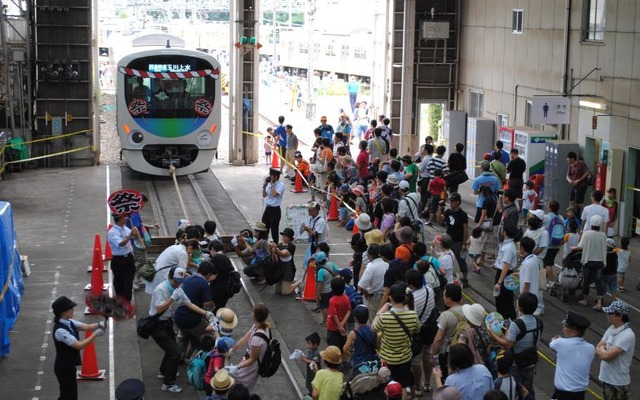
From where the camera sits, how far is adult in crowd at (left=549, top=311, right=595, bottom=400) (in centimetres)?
939

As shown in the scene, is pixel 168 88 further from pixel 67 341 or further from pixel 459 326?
pixel 459 326

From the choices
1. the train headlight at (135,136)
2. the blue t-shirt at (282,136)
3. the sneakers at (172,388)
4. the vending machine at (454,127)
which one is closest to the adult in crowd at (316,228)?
the sneakers at (172,388)

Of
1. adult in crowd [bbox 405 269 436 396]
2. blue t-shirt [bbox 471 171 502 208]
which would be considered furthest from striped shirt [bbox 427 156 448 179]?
adult in crowd [bbox 405 269 436 396]

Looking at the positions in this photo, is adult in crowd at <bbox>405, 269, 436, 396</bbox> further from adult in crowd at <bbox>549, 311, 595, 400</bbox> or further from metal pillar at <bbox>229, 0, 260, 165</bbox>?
metal pillar at <bbox>229, 0, 260, 165</bbox>

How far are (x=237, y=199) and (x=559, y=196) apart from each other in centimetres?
770

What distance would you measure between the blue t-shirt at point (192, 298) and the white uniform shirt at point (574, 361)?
13.5ft

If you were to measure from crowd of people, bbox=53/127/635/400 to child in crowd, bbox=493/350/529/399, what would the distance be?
0.7 inches

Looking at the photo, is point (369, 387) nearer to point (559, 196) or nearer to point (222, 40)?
point (559, 196)

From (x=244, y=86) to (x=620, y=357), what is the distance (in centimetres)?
2107

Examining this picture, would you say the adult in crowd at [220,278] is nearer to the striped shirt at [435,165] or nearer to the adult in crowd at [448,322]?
the adult in crowd at [448,322]

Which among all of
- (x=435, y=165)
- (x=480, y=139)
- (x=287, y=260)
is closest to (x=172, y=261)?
(x=287, y=260)

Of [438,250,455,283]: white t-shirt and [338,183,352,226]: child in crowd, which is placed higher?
[438,250,455,283]: white t-shirt

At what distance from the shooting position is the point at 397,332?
10.1 metres

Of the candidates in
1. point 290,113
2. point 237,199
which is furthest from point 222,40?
point 237,199
